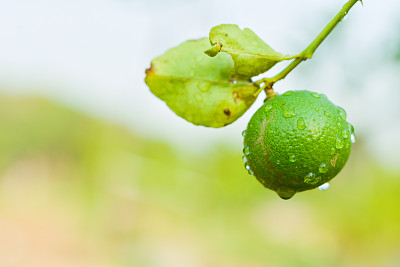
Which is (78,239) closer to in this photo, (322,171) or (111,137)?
(111,137)

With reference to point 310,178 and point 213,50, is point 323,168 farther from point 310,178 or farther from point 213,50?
point 213,50

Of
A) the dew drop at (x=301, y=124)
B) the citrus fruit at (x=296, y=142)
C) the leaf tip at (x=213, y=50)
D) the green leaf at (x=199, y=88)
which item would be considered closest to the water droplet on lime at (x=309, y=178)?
the citrus fruit at (x=296, y=142)

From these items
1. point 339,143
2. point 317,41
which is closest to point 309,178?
point 339,143

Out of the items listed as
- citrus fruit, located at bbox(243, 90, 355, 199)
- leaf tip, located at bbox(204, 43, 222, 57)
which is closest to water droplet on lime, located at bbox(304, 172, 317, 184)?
citrus fruit, located at bbox(243, 90, 355, 199)

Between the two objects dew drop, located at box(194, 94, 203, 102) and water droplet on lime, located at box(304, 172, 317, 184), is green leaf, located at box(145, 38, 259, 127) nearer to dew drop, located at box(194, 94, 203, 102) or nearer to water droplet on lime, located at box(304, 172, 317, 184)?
dew drop, located at box(194, 94, 203, 102)

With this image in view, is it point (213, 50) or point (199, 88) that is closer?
point (213, 50)

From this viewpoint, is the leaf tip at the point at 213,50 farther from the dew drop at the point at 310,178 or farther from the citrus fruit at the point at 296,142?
the dew drop at the point at 310,178

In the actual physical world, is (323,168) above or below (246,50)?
below
